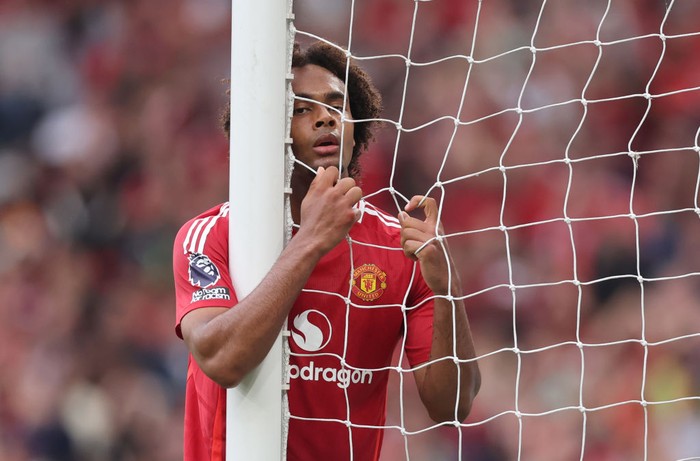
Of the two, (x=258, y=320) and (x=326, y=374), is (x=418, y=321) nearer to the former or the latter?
(x=326, y=374)

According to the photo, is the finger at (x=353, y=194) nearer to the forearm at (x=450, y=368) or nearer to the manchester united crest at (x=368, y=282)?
the forearm at (x=450, y=368)

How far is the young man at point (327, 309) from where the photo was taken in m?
1.73

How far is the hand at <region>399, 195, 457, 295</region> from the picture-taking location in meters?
1.91

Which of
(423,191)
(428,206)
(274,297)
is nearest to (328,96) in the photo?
(428,206)

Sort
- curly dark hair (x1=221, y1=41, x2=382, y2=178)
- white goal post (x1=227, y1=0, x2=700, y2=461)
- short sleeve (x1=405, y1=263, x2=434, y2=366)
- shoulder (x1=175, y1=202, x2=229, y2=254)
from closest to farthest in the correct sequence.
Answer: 1. shoulder (x1=175, y1=202, x2=229, y2=254)
2. short sleeve (x1=405, y1=263, x2=434, y2=366)
3. curly dark hair (x1=221, y1=41, x2=382, y2=178)
4. white goal post (x1=227, y1=0, x2=700, y2=461)

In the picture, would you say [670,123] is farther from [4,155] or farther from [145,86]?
[4,155]

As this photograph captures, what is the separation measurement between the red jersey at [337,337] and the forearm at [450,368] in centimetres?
10

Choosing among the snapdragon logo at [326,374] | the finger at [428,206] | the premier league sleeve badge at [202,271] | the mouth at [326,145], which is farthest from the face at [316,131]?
the snapdragon logo at [326,374]

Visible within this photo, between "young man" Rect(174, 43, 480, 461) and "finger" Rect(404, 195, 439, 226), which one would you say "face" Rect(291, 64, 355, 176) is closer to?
"young man" Rect(174, 43, 480, 461)

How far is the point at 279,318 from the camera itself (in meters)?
1.71

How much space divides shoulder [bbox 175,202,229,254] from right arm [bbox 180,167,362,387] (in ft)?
0.74

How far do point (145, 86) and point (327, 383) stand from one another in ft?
8.40

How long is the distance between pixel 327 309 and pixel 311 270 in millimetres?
392

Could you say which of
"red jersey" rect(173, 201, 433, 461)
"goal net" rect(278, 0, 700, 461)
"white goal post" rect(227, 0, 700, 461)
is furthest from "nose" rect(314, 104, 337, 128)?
"goal net" rect(278, 0, 700, 461)
